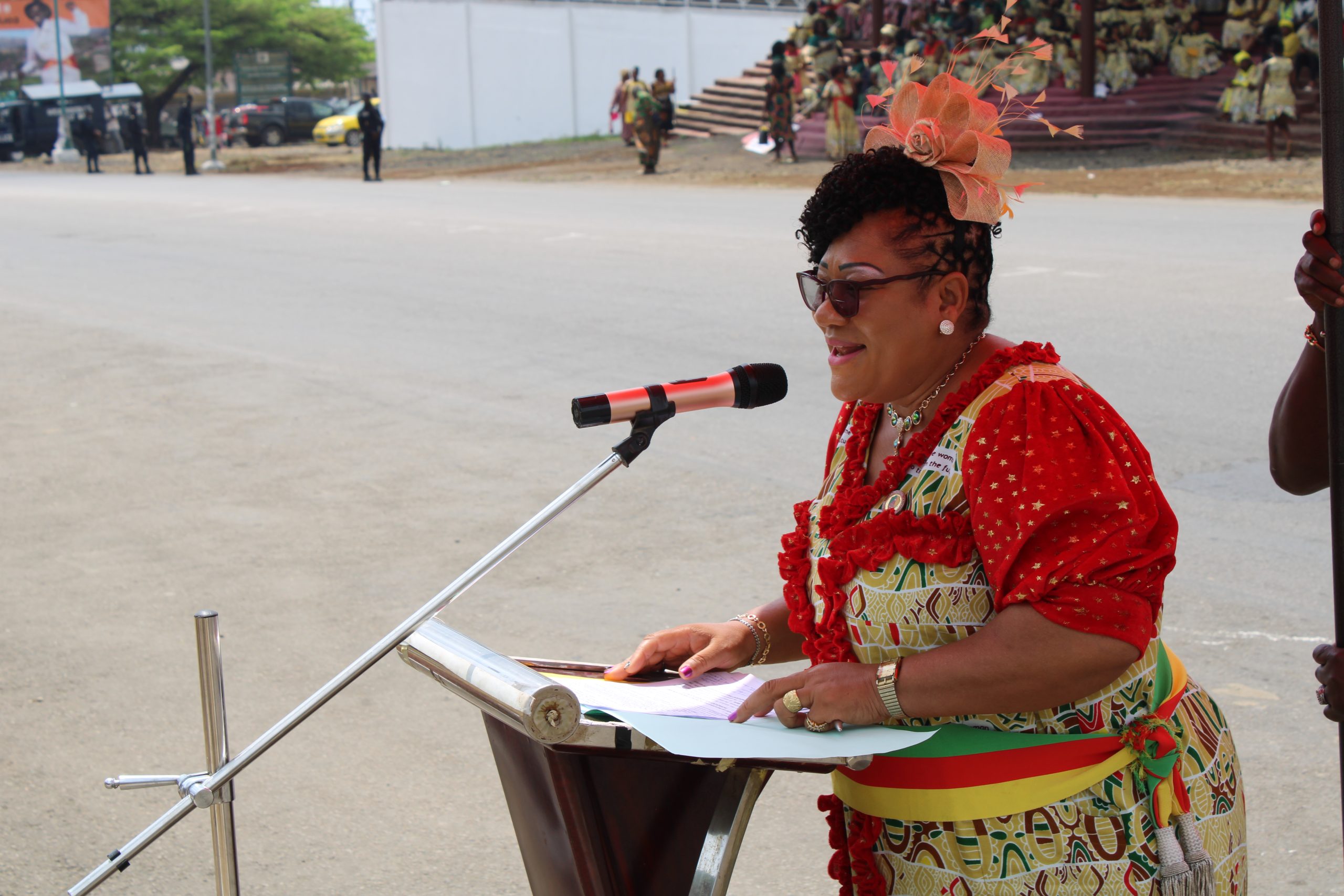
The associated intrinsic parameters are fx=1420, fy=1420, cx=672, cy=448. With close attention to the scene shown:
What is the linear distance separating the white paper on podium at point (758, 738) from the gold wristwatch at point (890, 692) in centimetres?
3

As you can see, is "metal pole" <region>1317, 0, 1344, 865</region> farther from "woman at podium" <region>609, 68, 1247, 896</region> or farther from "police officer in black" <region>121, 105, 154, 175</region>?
"police officer in black" <region>121, 105, 154, 175</region>

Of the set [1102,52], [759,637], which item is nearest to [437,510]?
[759,637]

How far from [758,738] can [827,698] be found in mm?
109

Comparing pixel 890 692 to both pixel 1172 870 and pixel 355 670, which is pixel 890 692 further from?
Result: pixel 355 670

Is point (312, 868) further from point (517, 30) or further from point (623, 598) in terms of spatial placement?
point (517, 30)

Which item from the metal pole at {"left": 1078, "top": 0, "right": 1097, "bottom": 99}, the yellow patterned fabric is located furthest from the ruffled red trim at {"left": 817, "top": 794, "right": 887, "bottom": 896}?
the metal pole at {"left": 1078, "top": 0, "right": 1097, "bottom": 99}

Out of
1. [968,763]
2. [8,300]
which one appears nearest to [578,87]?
[8,300]

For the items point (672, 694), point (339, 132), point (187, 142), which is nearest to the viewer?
point (672, 694)

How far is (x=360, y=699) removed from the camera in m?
4.42

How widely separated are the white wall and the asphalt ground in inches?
1068

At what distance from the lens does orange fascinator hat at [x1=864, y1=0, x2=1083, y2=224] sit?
188 cm

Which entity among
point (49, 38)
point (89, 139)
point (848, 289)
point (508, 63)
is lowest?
point (848, 289)

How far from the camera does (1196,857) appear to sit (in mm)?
1886

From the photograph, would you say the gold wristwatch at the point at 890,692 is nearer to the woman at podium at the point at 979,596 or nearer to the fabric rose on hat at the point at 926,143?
the woman at podium at the point at 979,596
